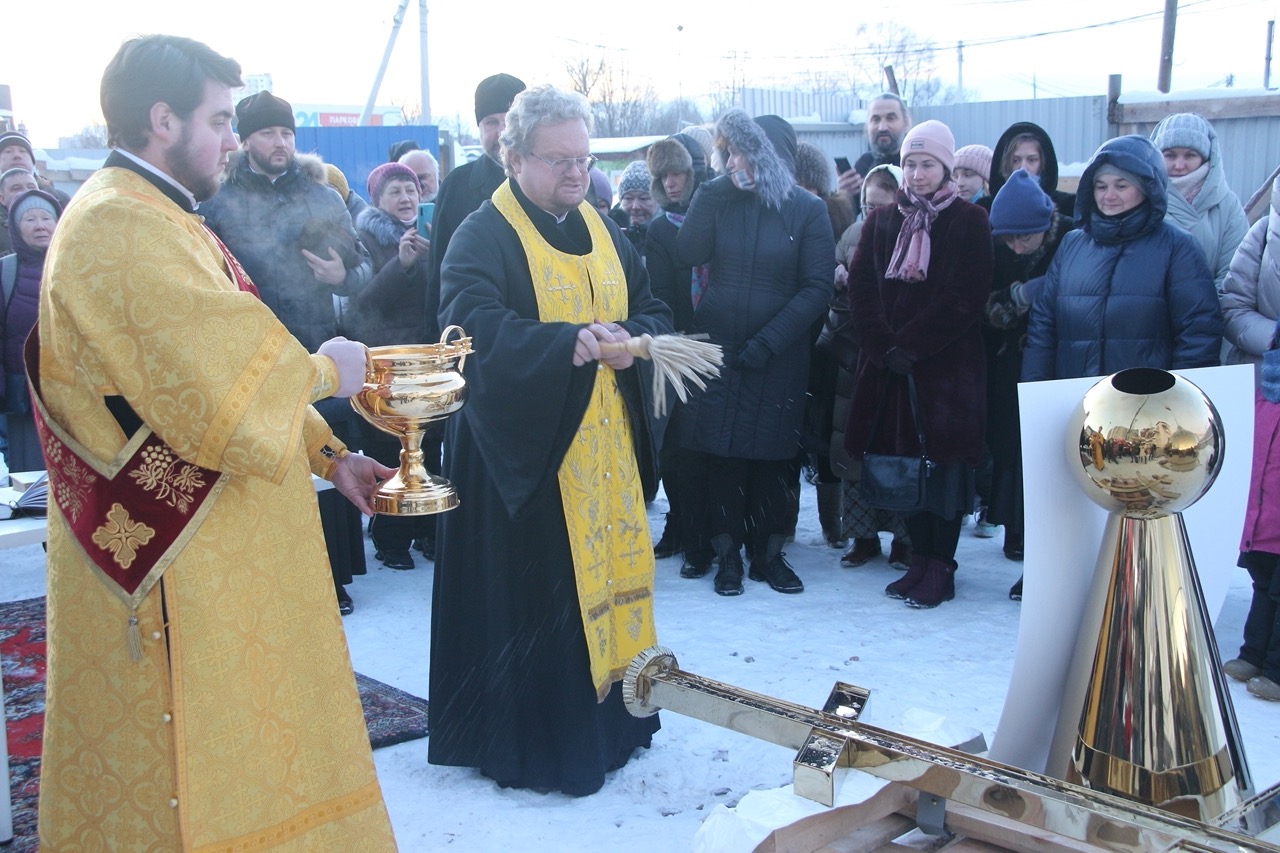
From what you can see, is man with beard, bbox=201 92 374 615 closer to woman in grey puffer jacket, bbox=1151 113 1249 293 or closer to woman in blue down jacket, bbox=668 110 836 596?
woman in blue down jacket, bbox=668 110 836 596

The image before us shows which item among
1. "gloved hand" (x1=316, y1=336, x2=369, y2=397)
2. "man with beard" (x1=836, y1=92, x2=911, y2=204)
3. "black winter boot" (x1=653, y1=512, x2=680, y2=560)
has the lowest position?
"black winter boot" (x1=653, y1=512, x2=680, y2=560)

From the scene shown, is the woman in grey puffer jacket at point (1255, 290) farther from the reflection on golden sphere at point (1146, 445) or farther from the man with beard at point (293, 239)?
the man with beard at point (293, 239)

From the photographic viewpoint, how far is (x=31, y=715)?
3914 millimetres

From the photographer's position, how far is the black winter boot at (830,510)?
5918mm

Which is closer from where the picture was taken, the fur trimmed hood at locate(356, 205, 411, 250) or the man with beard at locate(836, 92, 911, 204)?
the fur trimmed hood at locate(356, 205, 411, 250)

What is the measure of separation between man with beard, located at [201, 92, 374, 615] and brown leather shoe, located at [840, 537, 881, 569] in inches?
94.5

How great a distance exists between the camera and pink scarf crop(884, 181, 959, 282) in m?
4.71

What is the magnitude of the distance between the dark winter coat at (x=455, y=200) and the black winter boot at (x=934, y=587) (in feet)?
7.73

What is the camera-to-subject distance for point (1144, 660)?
1.43 meters

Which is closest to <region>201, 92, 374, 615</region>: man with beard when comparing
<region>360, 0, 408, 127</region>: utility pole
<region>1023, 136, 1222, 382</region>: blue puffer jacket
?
<region>1023, 136, 1222, 382</region>: blue puffer jacket

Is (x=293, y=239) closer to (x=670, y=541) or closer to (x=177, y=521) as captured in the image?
(x=670, y=541)

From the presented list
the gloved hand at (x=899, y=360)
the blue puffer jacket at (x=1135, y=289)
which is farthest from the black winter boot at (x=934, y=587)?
the blue puffer jacket at (x=1135, y=289)

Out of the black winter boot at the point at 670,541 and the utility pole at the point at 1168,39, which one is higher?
the utility pole at the point at 1168,39

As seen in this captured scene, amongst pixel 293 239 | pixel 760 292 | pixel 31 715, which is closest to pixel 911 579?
pixel 760 292
